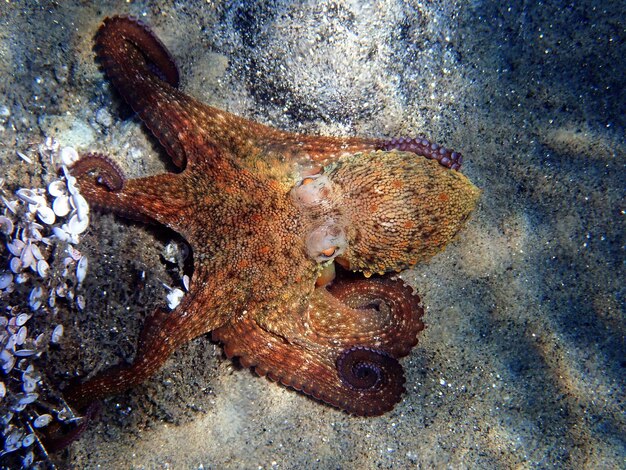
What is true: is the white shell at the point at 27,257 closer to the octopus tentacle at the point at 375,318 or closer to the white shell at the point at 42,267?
the white shell at the point at 42,267

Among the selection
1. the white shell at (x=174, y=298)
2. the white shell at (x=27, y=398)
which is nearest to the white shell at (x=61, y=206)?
the white shell at (x=174, y=298)

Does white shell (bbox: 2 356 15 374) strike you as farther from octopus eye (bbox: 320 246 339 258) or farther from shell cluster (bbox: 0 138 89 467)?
octopus eye (bbox: 320 246 339 258)

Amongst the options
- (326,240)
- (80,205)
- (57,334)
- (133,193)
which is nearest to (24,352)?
(57,334)

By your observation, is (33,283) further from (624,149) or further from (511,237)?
(624,149)

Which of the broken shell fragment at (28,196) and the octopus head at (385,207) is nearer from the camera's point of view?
the octopus head at (385,207)

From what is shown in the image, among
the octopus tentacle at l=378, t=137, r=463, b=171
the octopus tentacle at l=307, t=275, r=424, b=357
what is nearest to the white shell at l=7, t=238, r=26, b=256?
the octopus tentacle at l=307, t=275, r=424, b=357
